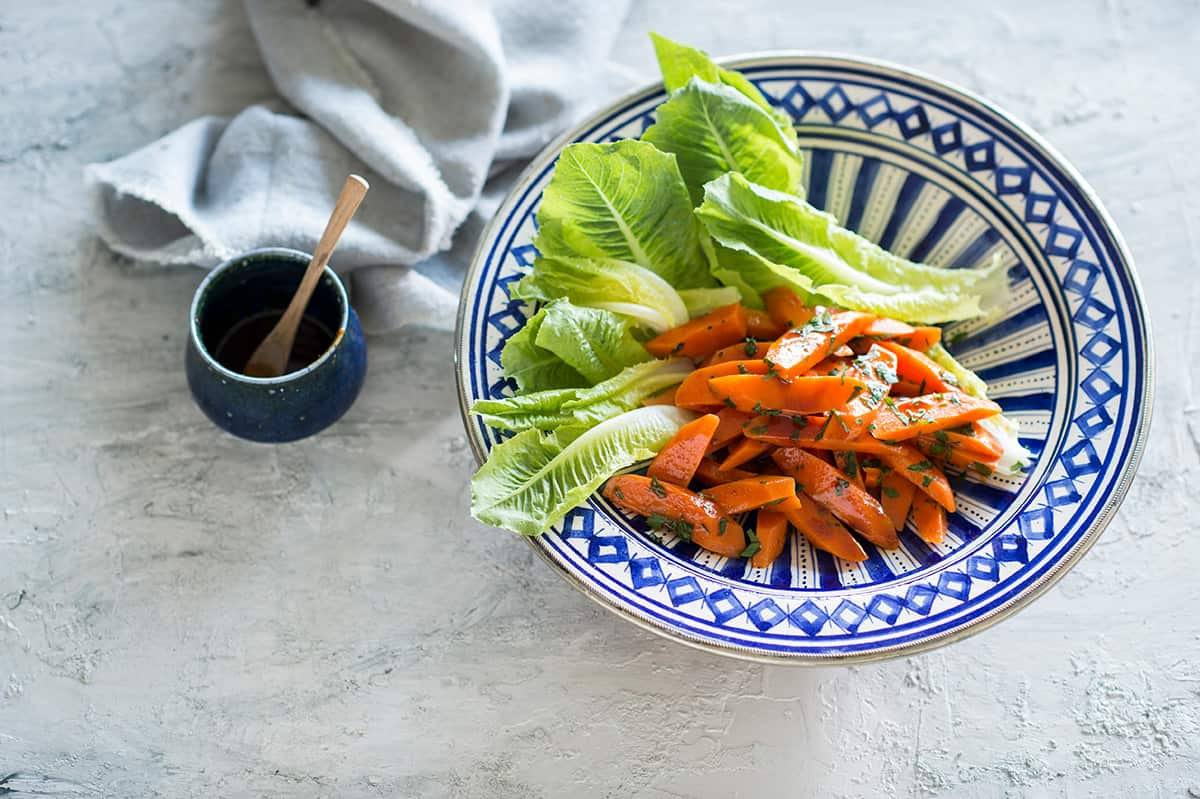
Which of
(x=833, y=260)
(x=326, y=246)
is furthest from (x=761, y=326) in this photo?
(x=326, y=246)

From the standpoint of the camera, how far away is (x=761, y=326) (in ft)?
5.89

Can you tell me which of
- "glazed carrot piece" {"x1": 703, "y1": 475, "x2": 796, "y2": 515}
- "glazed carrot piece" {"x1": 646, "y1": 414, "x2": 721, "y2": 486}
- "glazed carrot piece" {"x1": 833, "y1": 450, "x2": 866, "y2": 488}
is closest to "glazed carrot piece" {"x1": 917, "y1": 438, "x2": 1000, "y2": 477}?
"glazed carrot piece" {"x1": 833, "y1": 450, "x2": 866, "y2": 488}

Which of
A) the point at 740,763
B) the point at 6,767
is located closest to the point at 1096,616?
the point at 740,763

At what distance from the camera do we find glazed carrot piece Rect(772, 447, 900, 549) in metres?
1.65

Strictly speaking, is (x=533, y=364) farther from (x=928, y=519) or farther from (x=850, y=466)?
(x=928, y=519)

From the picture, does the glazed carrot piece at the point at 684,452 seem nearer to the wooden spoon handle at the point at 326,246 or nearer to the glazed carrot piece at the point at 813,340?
the glazed carrot piece at the point at 813,340

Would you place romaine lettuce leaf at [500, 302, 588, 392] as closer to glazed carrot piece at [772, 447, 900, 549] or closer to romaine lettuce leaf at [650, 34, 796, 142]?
glazed carrot piece at [772, 447, 900, 549]

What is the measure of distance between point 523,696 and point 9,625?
2.80ft

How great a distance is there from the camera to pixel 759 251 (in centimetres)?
177

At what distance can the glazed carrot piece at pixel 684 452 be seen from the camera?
5.41ft

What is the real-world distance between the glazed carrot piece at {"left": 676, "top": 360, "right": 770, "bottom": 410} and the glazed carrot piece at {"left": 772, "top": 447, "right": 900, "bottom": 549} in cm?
13

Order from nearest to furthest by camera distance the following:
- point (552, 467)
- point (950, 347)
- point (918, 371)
A: point (552, 467) < point (918, 371) < point (950, 347)

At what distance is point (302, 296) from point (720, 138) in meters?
0.73

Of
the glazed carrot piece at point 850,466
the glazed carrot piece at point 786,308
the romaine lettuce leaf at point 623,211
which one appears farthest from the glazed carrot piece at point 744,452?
the romaine lettuce leaf at point 623,211
